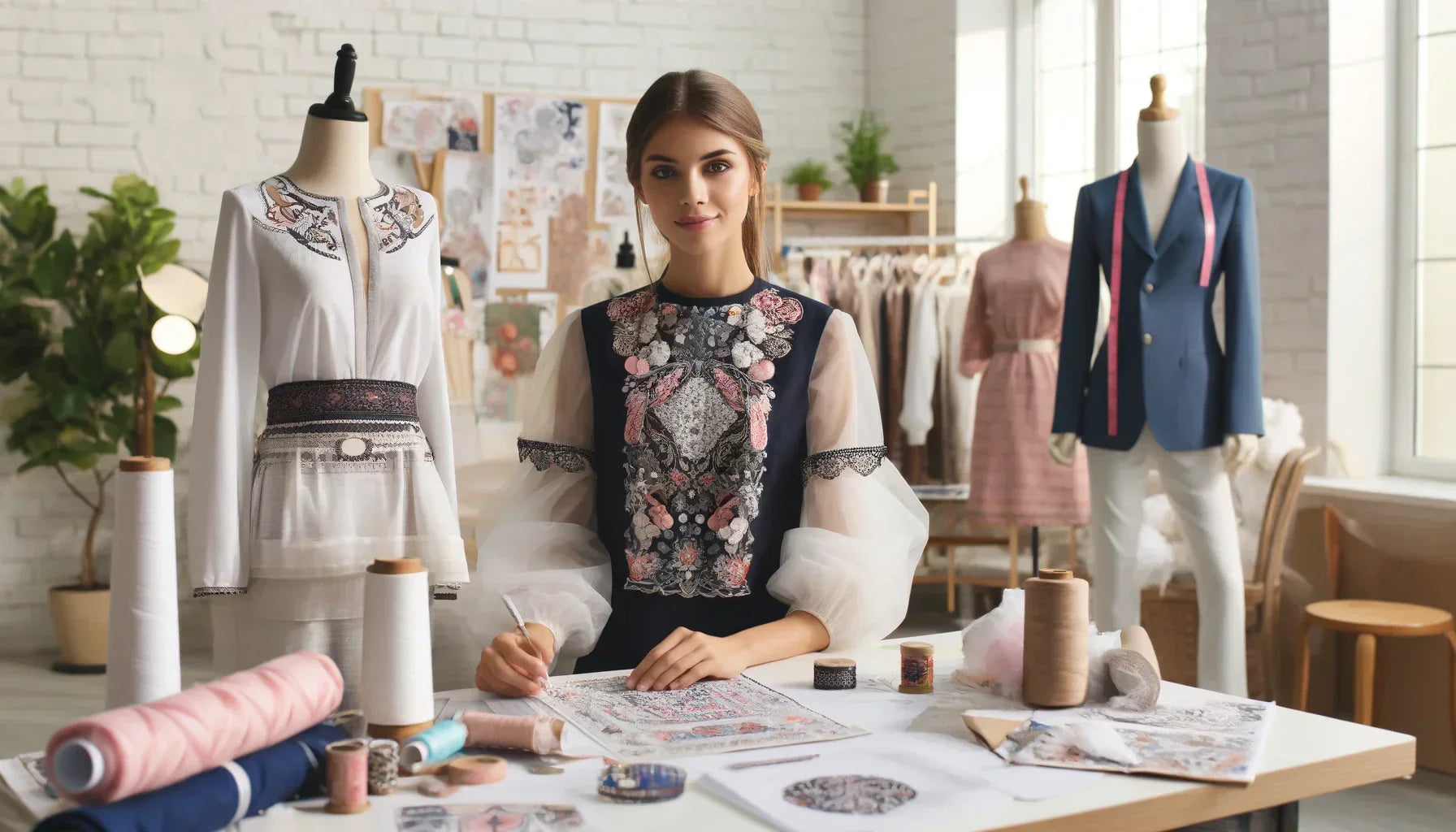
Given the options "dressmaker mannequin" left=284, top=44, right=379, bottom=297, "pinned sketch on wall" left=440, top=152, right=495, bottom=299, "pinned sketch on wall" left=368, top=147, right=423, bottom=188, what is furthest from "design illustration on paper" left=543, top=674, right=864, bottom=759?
"pinned sketch on wall" left=368, top=147, right=423, bottom=188

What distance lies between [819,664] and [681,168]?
0.74 meters

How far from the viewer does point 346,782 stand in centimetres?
120

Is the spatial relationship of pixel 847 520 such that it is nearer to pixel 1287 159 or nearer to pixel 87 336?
pixel 1287 159

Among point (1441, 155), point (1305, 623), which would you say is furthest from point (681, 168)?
point (1441, 155)

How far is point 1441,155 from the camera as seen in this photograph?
14.4 feet

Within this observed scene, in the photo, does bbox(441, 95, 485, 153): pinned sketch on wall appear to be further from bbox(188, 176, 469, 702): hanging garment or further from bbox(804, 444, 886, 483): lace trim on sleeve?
bbox(804, 444, 886, 483): lace trim on sleeve

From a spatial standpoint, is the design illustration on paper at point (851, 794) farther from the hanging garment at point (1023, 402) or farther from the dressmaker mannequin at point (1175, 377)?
the hanging garment at point (1023, 402)

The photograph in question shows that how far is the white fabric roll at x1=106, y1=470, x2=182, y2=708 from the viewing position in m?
1.33

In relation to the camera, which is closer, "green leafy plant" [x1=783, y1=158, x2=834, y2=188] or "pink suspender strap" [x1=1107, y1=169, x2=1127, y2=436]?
"pink suspender strap" [x1=1107, y1=169, x2=1127, y2=436]

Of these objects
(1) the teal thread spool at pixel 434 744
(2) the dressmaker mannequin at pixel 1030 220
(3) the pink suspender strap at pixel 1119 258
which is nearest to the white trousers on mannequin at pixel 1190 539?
(3) the pink suspender strap at pixel 1119 258

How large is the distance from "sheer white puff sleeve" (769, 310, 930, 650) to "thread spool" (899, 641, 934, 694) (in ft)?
0.66

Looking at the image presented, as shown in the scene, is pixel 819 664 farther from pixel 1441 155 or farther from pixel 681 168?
pixel 1441 155

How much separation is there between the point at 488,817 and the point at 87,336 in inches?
186

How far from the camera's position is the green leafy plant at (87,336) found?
5.19m
